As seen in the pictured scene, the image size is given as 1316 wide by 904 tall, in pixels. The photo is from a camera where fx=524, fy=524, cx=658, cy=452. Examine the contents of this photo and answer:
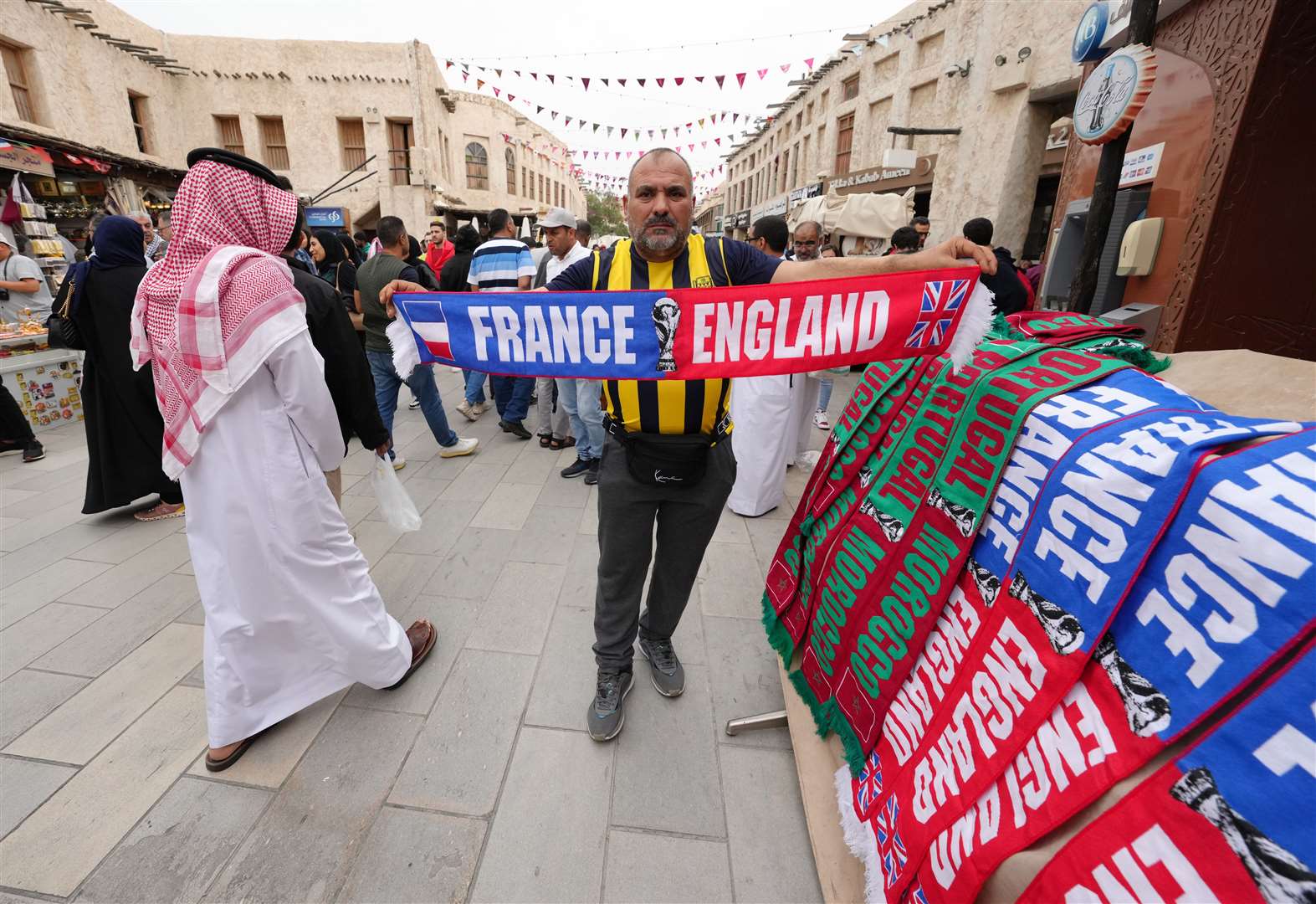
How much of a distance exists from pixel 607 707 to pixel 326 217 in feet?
64.6

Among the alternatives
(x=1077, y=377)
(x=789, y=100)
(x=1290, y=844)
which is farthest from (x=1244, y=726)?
(x=789, y=100)

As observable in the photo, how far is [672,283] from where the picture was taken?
1.72 meters

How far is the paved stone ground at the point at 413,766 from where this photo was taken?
1.56 metres

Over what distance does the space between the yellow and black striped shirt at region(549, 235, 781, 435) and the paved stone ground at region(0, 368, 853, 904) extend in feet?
4.04

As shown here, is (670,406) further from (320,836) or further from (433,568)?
(433,568)

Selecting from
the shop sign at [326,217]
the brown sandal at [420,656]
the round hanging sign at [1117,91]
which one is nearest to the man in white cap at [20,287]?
the brown sandal at [420,656]

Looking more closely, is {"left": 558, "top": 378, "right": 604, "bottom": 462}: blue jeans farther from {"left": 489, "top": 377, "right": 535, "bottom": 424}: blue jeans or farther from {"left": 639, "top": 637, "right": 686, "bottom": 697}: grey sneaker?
{"left": 639, "top": 637, "right": 686, "bottom": 697}: grey sneaker

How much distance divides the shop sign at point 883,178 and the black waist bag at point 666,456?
1268cm

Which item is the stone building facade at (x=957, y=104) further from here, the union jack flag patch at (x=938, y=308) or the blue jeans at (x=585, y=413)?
the union jack flag patch at (x=938, y=308)

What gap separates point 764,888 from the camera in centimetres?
154

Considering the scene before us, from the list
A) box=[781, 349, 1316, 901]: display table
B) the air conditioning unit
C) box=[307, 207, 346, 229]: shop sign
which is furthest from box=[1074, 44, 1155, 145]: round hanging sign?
box=[307, 207, 346, 229]: shop sign

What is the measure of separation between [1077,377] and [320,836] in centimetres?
258

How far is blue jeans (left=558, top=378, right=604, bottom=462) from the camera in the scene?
4.17m

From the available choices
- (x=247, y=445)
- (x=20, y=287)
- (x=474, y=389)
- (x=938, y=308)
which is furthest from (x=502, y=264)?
(x=20, y=287)
